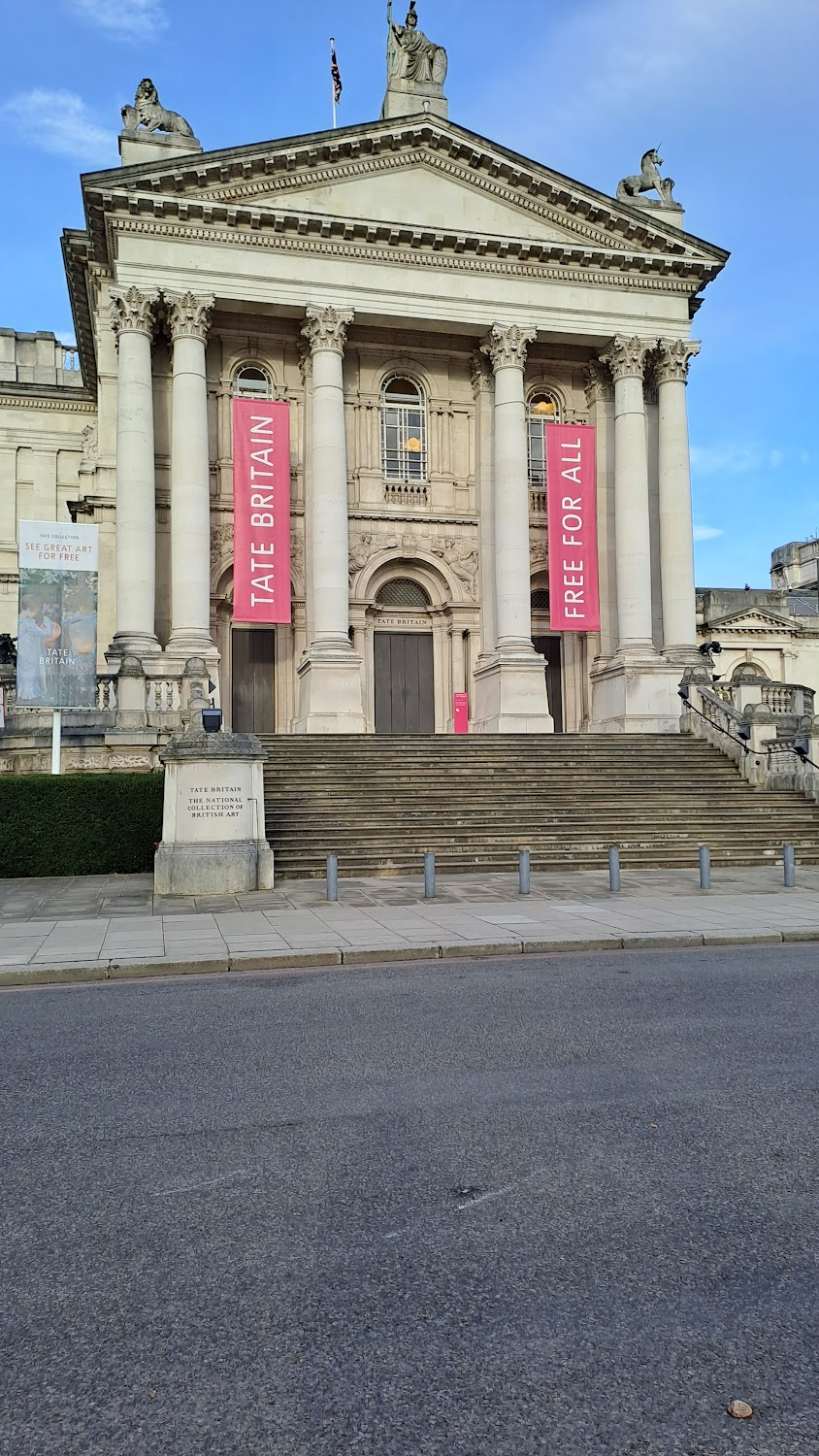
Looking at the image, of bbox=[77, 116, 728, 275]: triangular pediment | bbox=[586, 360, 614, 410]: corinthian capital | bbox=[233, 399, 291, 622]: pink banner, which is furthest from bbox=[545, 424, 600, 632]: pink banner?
bbox=[233, 399, 291, 622]: pink banner

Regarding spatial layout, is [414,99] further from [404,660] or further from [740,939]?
[740,939]

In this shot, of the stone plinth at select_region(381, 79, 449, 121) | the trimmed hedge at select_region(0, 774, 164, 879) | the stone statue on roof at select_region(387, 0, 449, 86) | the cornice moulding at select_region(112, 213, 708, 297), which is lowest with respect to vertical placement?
the trimmed hedge at select_region(0, 774, 164, 879)

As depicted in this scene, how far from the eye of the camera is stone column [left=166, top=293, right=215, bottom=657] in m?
27.4

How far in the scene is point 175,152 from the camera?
28.5 m

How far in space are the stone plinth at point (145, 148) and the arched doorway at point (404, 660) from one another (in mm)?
13399

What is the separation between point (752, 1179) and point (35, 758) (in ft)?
60.7

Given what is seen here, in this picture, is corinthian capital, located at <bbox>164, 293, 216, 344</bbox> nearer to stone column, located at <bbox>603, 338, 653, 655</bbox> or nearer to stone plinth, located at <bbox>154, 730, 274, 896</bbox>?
stone column, located at <bbox>603, 338, 653, 655</bbox>

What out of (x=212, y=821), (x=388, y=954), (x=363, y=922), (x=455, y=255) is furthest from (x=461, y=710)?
(x=388, y=954)

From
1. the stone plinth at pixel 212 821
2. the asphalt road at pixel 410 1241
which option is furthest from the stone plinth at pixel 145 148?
the asphalt road at pixel 410 1241

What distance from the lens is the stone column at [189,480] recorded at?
2741 centimetres

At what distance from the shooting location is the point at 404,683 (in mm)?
32375

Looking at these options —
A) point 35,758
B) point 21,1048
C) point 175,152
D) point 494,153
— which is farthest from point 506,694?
point 21,1048

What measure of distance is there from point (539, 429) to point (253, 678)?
12.4 meters

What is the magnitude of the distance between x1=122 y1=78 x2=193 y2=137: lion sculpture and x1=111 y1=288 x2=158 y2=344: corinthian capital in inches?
197
